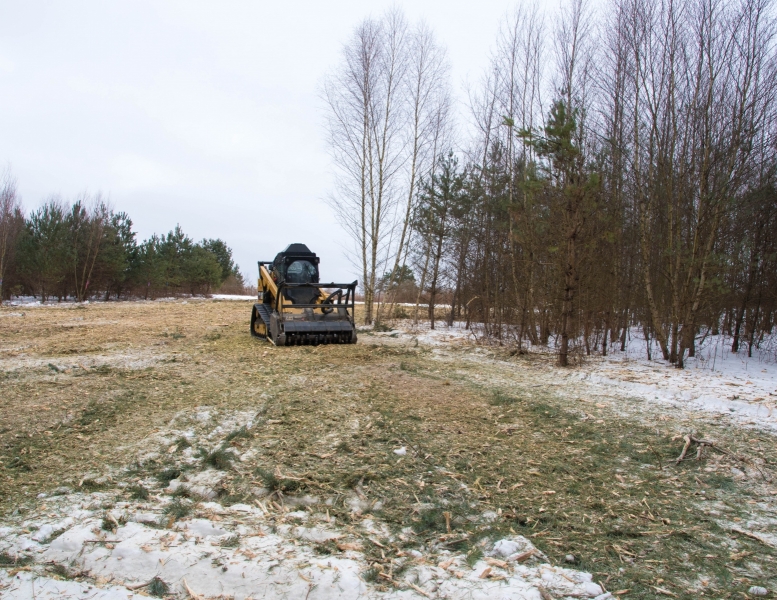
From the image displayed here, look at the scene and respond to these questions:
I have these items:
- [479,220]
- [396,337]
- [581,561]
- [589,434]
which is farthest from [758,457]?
[479,220]

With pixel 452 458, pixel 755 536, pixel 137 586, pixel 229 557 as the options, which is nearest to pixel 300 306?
pixel 452 458

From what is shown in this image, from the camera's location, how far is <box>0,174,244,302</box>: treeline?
28.8m

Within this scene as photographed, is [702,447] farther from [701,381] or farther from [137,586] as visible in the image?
[137,586]

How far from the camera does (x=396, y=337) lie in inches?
570

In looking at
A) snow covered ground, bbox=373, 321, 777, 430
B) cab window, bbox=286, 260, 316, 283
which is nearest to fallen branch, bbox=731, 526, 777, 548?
snow covered ground, bbox=373, 321, 777, 430

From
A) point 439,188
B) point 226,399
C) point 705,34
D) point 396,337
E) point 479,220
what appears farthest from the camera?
point 439,188

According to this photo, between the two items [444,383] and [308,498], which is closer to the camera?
Answer: [308,498]

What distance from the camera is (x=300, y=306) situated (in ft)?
36.4

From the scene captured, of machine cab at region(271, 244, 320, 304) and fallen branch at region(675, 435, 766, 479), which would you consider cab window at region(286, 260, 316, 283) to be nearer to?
machine cab at region(271, 244, 320, 304)

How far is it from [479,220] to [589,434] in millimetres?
13804

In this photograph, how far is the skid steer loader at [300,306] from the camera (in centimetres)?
1112

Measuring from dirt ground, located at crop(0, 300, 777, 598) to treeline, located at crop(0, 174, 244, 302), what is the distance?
2494 centimetres

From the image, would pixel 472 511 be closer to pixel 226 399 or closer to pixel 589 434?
pixel 589 434

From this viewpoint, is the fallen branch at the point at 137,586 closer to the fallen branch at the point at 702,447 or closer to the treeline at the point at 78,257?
the fallen branch at the point at 702,447
